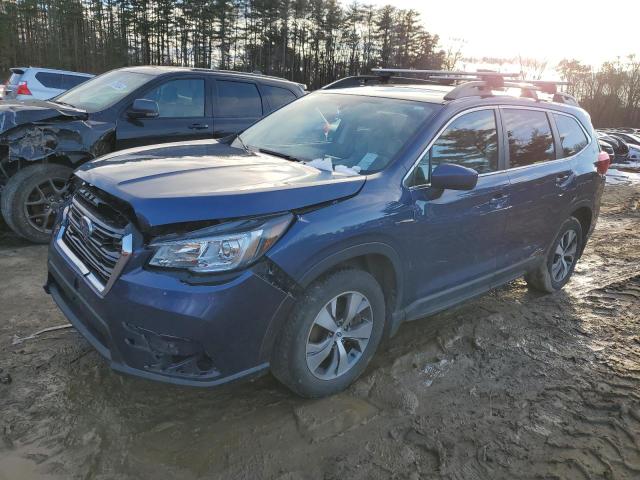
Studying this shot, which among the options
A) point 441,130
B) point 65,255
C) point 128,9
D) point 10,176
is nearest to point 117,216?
point 65,255

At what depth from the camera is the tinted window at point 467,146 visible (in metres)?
3.29

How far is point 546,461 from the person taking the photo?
2.66 metres

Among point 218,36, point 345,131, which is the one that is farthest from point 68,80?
point 218,36

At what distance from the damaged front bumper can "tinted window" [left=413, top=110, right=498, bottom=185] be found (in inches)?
52.9

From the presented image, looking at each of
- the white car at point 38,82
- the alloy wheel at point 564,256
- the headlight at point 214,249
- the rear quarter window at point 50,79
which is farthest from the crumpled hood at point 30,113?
the rear quarter window at point 50,79

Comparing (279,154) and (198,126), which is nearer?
(279,154)

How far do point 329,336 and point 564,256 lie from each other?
127 inches

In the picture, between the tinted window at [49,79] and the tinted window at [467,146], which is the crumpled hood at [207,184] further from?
the tinted window at [49,79]

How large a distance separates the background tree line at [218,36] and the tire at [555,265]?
4754cm

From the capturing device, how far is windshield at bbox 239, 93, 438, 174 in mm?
3312

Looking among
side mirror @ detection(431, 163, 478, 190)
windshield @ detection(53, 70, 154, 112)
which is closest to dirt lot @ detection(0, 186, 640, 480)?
side mirror @ detection(431, 163, 478, 190)

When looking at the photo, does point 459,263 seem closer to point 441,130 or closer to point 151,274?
point 441,130

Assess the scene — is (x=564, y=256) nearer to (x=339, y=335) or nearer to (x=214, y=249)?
(x=339, y=335)

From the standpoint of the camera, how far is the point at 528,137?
4168 millimetres
